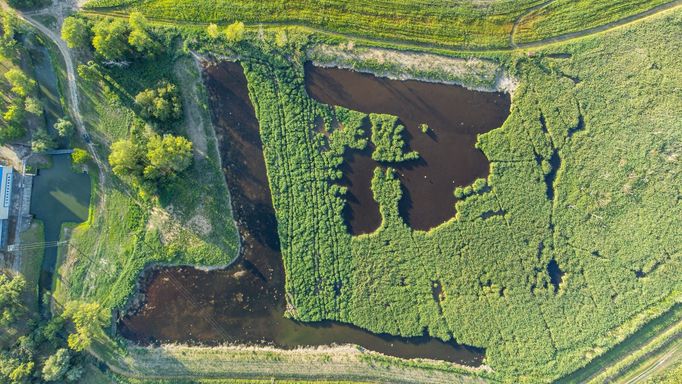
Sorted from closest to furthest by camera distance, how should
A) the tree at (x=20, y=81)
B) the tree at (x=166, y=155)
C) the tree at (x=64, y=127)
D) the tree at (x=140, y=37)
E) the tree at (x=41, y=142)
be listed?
the tree at (x=166, y=155) → the tree at (x=20, y=81) → the tree at (x=140, y=37) → the tree at (x=41, y=142) → the tree at (x=64, y=127)

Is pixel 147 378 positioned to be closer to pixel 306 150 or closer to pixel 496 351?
pixel 306 150

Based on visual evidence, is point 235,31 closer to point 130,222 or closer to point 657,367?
point 130,222

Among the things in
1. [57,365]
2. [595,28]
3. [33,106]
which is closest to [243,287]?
[57,365]

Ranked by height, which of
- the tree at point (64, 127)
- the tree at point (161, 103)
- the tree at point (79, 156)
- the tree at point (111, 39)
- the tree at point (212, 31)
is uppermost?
the tree at point (212, 31)

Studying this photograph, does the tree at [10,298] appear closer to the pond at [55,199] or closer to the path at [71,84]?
the pond at [55,199]

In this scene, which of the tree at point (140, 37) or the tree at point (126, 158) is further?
the tree at point (140, 37)

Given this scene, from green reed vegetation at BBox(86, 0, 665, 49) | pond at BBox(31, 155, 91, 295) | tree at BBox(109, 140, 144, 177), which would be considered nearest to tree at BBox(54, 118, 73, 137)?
pond at BBox(31, 155, 91, 295)

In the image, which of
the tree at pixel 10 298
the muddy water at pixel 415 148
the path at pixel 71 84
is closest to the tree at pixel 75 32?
the path at pixel 71 84

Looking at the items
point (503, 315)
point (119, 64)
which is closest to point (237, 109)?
point (119, 64)
